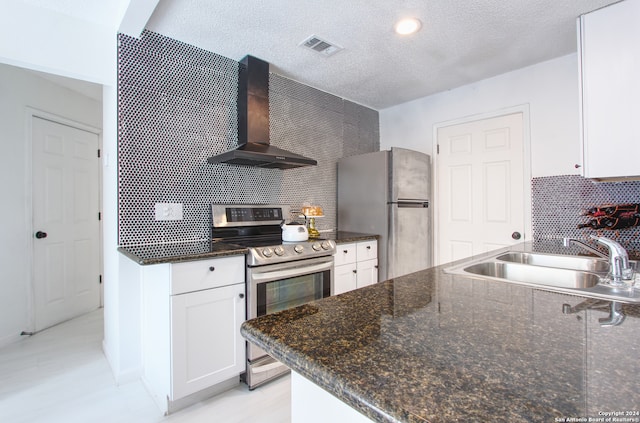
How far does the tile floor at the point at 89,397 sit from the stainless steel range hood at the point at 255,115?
164 centimetres

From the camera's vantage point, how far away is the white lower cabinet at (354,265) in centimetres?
259

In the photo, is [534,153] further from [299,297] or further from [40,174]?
[40,174]

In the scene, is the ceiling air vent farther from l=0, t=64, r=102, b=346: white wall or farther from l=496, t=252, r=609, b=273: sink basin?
l=0, t=64, r=102, b=346: white wall

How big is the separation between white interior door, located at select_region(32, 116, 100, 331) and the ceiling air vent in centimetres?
274

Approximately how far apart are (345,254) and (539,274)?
1.47 meters

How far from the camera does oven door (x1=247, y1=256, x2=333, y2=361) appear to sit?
196 centimetres

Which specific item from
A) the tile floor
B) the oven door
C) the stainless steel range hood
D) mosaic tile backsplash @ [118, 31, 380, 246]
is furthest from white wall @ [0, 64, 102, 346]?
the oven door

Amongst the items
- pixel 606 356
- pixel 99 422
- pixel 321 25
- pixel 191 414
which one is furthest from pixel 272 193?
pixel 606 356

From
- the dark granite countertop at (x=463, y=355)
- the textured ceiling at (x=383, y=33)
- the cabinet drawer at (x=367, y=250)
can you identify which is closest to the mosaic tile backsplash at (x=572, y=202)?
the textured ceiling at (x=383, y=33)

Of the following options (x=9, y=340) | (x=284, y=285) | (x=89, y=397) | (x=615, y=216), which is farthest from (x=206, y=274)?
(x=615, y=216)

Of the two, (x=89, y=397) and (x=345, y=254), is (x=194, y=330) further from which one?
(x=345, y=254)

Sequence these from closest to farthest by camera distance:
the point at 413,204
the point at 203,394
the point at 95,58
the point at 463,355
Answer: the point at 463,355
the point at 203,394
the point at 95,58
the point at 413,204

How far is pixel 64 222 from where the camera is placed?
126 inches

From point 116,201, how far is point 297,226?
4.10 feet
